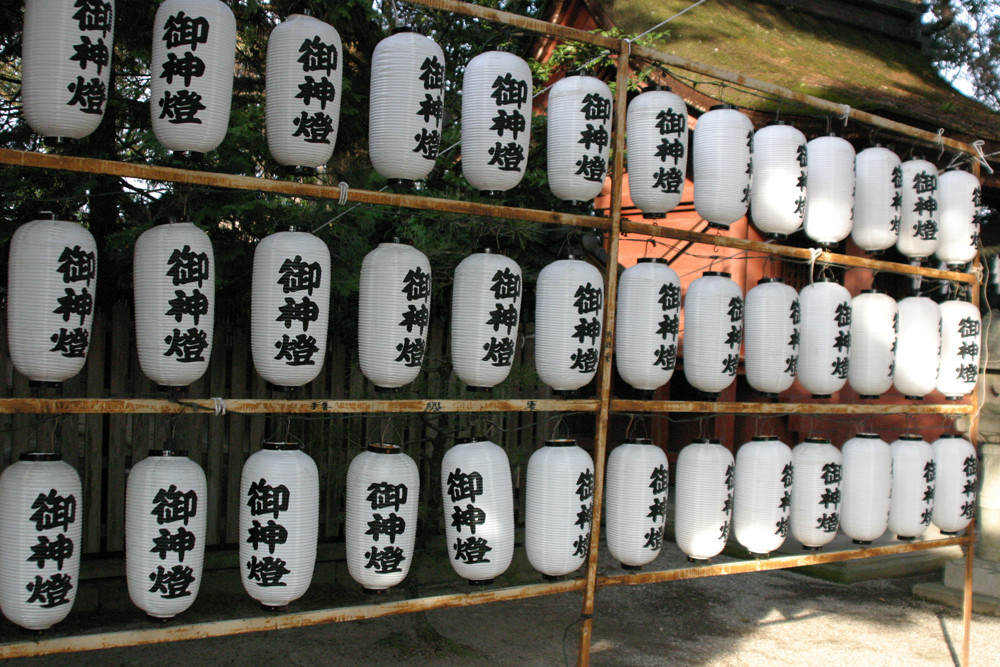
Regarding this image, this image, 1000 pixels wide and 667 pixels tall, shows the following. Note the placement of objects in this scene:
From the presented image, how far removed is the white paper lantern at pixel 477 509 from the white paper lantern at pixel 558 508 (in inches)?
8.5

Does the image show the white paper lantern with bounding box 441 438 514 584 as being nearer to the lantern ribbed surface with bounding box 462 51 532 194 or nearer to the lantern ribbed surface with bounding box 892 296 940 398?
the lantern ribbed surface with bounding box 462 51 532 194

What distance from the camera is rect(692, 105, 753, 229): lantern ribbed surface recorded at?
5117mm

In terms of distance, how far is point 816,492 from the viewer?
18.1 ft

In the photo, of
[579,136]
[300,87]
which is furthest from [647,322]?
[300,87]

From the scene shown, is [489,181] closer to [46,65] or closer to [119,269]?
[46,65]

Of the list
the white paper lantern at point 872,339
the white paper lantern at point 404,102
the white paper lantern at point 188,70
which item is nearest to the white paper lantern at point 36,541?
the white paper lantern at point 188,70

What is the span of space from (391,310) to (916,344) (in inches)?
167

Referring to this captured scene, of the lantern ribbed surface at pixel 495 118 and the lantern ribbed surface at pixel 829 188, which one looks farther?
the lantern ribbed surface at pixel 829 188

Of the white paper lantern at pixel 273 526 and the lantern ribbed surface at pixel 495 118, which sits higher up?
the lantern ribbed surface at pixel 495 118

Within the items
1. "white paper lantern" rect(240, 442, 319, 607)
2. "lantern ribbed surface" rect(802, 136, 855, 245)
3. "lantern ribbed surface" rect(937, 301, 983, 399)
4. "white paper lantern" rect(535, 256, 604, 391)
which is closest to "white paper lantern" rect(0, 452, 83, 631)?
"white paper lantern" rect(240, 442, 319, 607)

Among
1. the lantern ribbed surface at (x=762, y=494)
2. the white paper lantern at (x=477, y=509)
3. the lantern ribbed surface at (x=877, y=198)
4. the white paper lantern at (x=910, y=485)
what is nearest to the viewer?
the white paper lantern at (x=477, y=509)

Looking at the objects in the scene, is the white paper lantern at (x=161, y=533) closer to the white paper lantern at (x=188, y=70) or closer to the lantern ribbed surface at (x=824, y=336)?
the white paper lantern at (x=188, y=70)

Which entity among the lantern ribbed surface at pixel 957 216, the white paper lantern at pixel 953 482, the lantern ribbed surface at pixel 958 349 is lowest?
the white paper lantern at pixel 953 482

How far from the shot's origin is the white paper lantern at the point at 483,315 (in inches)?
174
